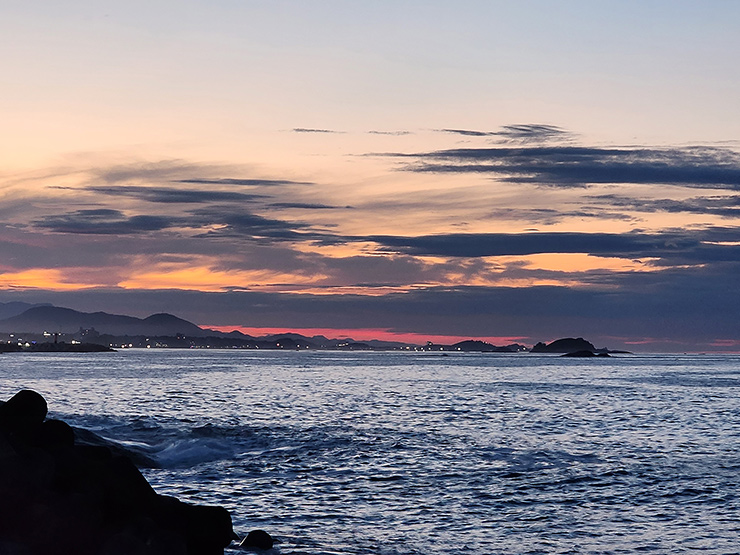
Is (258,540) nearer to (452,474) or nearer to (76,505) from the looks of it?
(76,505)

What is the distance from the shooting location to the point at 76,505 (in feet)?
44.8

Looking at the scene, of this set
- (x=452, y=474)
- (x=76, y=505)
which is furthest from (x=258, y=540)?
(x=452, y=474)

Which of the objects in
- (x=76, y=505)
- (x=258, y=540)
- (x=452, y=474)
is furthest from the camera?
(x=452, y=474)

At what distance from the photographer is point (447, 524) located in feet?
75.2

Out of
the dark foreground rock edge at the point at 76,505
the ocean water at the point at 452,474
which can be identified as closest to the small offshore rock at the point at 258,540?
the ocean water at the point at 452,474

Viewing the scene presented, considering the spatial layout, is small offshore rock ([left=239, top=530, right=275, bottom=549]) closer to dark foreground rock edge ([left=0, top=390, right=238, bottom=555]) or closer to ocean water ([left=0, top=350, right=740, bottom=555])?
ocean water ([left=0, top=350, right=740, bottom=555])

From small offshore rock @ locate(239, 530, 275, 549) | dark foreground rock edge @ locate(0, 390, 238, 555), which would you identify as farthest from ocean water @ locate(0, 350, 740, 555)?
dark foreground rock edge @ locate(0, 390, 238, 555)

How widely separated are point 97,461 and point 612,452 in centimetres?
2923

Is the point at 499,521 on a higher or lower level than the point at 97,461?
lower

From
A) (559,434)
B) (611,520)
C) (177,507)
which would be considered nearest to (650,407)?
(559,434)

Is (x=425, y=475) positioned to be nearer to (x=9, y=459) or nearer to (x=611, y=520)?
(x=611, y=520)

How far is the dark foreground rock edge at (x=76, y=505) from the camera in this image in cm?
1312

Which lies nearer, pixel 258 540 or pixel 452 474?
pixel 258 540

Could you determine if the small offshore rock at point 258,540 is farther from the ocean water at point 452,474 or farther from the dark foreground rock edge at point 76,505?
the dark foreground rock edge at point 76,505
